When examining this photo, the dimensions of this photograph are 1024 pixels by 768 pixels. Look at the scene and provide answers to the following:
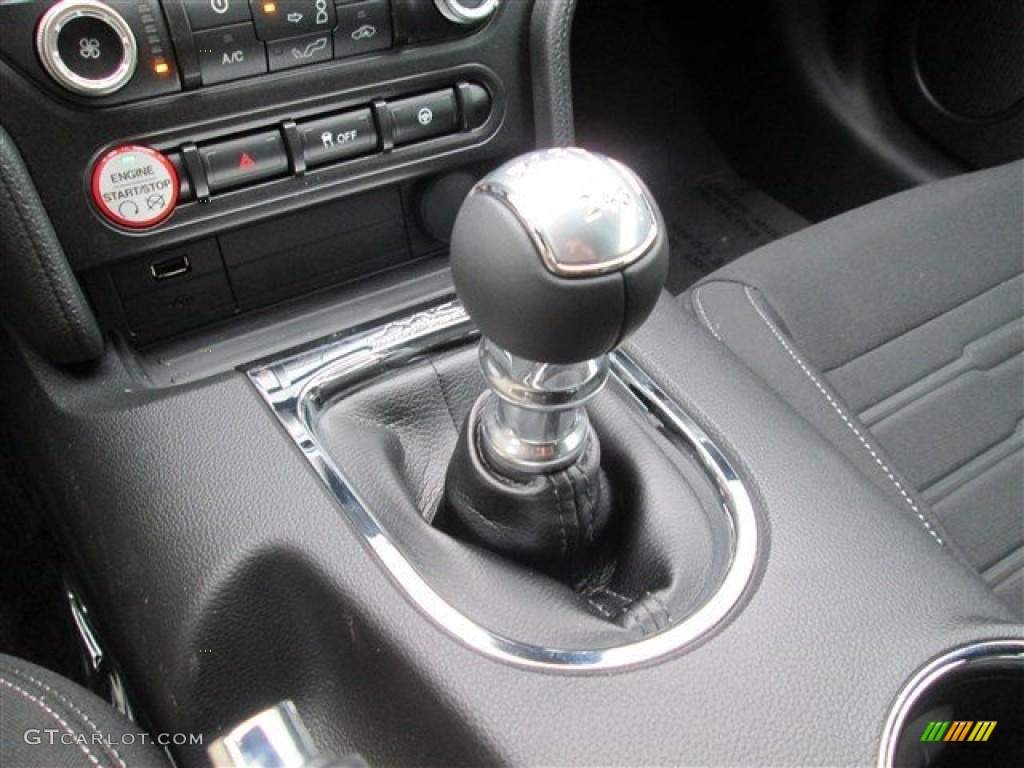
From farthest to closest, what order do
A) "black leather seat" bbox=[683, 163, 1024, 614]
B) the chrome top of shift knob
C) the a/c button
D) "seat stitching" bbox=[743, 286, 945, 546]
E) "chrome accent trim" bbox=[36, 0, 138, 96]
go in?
"black leather seat" bbox=[683, 163, 1024, 614] < "seat stitching" bbox=[743, 286, 945, 546] < the a/c button < "chrome accent trim" bbox=[36, 0, 138, 96] < the chrome top of shift knob

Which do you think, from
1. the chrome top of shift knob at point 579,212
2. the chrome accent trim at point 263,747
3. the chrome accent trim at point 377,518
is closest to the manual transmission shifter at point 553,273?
the chrome top of shift knob at point 579,212

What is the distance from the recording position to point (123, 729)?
0.57m

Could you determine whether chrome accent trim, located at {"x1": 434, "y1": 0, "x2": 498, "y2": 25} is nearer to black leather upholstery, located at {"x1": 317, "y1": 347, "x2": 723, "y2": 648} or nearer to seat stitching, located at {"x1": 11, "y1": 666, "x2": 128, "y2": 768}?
black leather upholstery, located at {"x1": 317, "y1": 347, "x2": 723, "y2": 648}

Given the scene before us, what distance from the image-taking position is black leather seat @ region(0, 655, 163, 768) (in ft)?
1.79

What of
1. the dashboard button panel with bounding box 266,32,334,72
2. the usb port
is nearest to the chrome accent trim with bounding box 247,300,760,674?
the usb port

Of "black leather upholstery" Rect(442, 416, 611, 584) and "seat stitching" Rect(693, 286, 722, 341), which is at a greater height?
"black leather upholstery" Rect(442, 416, 611, 584)

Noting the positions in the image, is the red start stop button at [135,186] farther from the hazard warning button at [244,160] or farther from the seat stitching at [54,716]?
the seat stitching at [54,716]

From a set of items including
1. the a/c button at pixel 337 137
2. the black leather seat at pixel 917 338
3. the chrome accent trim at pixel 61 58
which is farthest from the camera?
the black leather seat at pixel 917 338

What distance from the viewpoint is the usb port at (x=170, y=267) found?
720mm

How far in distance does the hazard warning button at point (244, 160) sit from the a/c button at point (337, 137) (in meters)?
0.02

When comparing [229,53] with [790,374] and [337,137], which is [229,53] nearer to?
[337,137]

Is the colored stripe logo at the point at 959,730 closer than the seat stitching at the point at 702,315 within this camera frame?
Yes

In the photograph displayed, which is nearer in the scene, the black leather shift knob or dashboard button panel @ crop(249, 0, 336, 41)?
the black leather shift knob

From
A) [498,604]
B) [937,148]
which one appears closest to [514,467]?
[498,604]
